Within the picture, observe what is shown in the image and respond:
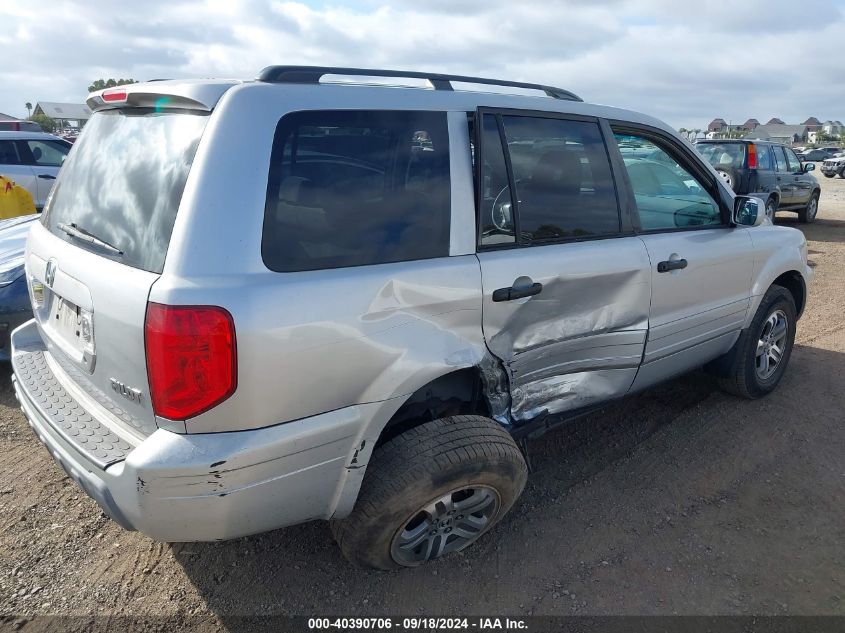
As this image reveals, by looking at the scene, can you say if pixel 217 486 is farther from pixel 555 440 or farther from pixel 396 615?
pixel 555 440

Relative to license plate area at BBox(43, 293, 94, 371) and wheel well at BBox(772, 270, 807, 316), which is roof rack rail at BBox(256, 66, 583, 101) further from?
wheel well at BBox(772, 270, 807, 316)

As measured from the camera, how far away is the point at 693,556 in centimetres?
279

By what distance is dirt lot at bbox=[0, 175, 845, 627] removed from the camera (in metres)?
2.52

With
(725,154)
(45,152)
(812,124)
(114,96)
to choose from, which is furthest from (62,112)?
(812,124)

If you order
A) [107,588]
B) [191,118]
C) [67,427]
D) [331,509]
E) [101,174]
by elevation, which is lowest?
[107,588]

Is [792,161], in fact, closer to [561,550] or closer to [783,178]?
[783,178]

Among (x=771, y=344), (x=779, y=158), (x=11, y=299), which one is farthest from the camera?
(x=779, y=158)

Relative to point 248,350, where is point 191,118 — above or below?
above

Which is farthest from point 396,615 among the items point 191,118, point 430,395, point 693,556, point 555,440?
point 191,118

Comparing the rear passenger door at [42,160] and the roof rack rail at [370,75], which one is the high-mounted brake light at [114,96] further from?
the rear passenger door at [42,160]

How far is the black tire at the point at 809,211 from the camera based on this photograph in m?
13.6

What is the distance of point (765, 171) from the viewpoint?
12.1m

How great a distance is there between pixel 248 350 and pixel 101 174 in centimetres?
111

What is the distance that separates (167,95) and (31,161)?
888cm
